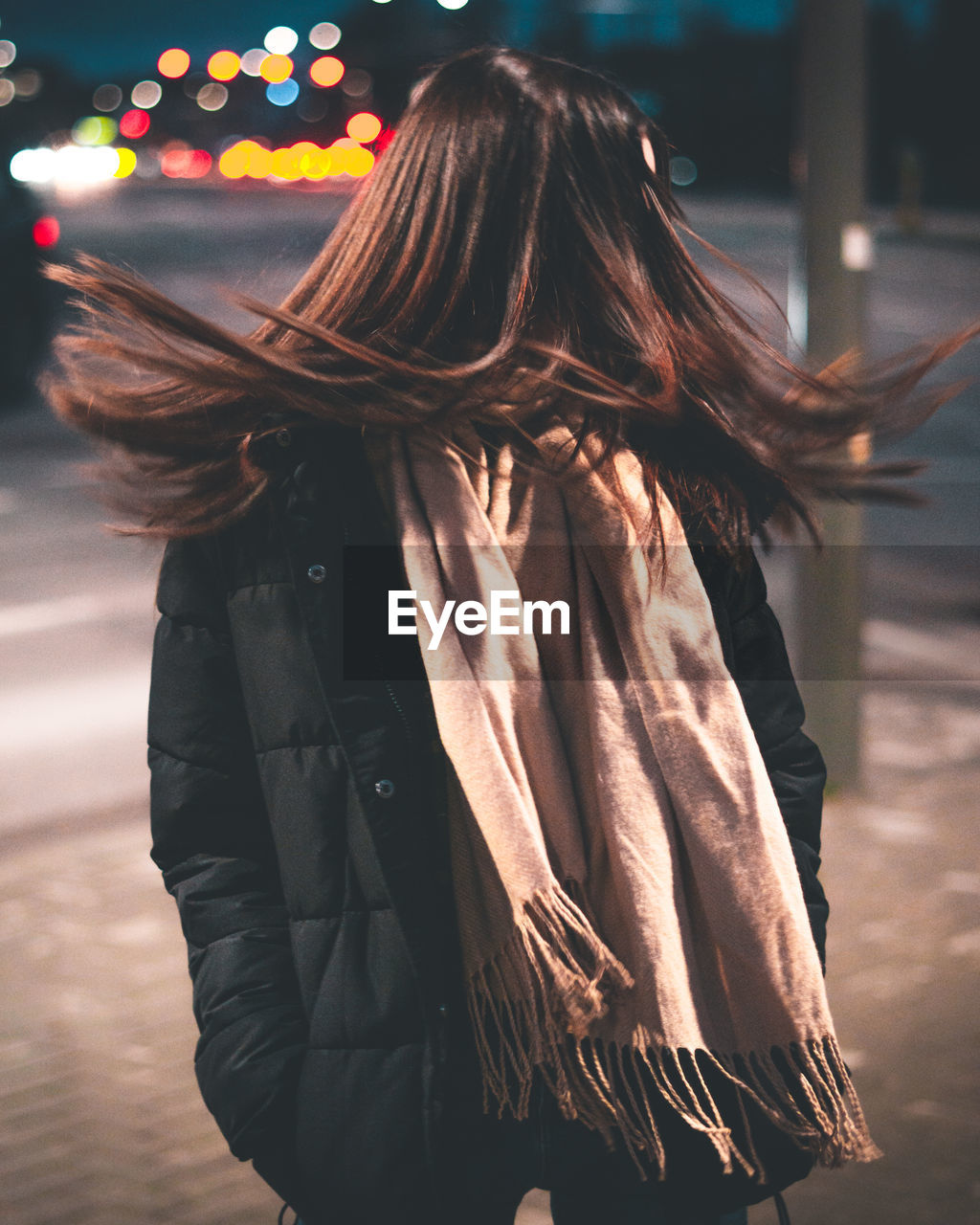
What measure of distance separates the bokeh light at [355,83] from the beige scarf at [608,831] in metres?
76.6

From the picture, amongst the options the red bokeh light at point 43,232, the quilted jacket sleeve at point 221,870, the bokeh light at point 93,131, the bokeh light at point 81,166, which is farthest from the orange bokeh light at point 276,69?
the quilted jacket sleeve at point 221,870

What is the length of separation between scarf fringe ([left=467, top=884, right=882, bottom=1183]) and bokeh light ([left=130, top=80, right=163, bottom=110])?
12283cm

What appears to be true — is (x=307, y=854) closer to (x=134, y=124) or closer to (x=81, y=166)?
(x=81, y=166)

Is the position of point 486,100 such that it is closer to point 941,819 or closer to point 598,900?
point 598,900

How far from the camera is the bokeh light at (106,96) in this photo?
11431 cm

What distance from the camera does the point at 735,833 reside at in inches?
68.6

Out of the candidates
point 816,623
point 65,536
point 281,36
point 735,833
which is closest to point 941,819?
point 816,623

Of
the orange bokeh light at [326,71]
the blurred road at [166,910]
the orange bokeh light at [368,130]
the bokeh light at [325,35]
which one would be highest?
the bokeh light at [325,35]

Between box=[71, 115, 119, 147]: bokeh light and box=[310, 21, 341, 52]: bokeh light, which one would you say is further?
box=[310, 21, 341, 52]: bokeh light

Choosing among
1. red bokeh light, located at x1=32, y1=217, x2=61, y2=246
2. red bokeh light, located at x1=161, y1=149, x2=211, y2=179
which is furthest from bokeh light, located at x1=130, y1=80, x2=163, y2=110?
red bokeh light, located at x1=32, y1=217, x2=61, y2=246

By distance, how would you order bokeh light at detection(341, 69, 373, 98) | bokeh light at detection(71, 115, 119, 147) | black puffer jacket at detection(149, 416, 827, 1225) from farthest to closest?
bokeh light at detection(71, 115, 119, 147)
bokeh light at detection(341, 69, 373, 98)
black puffer jacket at detection(149, 416, 827, 1225)

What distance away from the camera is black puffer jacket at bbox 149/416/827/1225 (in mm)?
1642

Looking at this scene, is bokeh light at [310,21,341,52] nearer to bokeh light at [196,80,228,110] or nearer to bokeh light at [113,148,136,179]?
bokeh light at [196,80,228,110]

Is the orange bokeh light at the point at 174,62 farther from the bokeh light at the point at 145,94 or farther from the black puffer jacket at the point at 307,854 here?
the black puffer jacket at the point at 307,854
